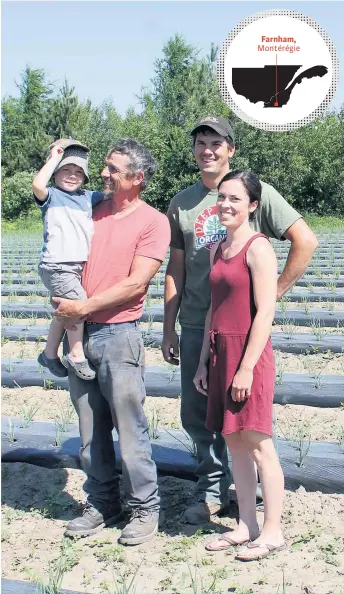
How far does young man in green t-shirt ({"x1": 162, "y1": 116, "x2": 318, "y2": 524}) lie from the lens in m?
3.06

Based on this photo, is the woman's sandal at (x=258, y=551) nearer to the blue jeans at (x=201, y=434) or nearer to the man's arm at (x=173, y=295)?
the blue jeans at (x=201, y=434)

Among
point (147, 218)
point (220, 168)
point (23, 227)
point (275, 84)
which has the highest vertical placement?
point (275, 84)

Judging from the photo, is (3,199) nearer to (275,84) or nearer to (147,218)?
(275,84)

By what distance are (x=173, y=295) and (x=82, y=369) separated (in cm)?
59

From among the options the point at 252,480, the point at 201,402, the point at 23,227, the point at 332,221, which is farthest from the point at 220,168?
the point at 23,227

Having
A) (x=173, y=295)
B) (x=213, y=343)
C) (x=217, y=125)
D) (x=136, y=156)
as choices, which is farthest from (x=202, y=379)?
(x=217, y=125)

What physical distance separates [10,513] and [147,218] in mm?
1625

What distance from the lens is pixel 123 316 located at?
121 inches

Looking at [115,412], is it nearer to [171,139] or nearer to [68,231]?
[68,231]

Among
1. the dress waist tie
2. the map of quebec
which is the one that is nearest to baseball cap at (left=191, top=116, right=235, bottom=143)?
the dress waist tie

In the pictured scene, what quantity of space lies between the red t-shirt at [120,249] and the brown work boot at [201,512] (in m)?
0.92

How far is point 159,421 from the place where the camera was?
4.36 meters

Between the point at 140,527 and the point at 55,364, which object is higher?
the point at 55,364

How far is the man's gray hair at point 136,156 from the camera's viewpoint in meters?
3.00
